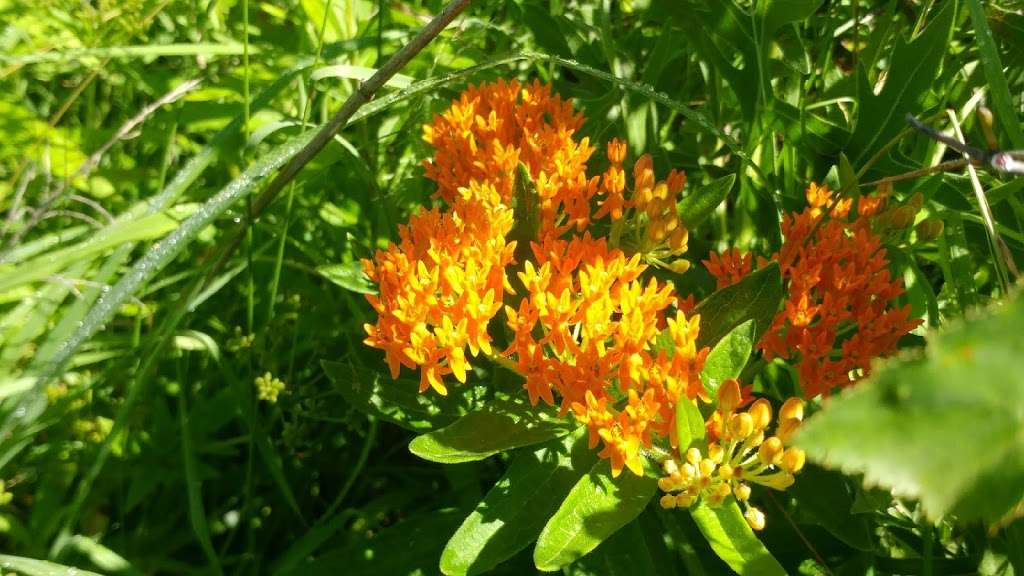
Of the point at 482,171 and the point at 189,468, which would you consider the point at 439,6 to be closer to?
the point at 482,171

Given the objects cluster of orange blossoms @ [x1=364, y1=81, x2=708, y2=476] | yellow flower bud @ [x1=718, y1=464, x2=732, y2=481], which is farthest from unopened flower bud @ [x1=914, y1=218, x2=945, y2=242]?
yellow flower bud @ [x1=718, y1=464, x2=732, y2=481]

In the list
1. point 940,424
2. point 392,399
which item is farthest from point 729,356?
point 940,424

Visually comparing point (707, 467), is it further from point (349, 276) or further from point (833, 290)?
point (349, 276)

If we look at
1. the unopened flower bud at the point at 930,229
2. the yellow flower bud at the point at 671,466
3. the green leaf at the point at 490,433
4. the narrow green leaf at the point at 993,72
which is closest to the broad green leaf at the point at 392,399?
the green leaf at the point at 490,433

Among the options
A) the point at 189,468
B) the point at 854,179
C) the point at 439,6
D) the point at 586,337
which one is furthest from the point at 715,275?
the point at 439,6

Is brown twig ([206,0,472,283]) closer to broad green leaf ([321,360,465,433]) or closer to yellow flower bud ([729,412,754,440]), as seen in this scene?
broad green leaf ([321,360,465,433])

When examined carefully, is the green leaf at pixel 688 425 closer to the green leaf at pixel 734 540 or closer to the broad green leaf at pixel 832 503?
the green leaf at pixel 734 540
